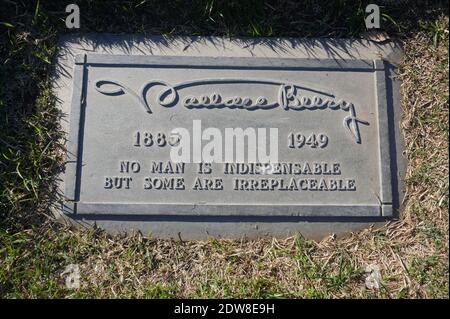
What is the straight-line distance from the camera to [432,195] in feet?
8.82

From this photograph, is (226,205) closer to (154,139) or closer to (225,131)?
(225,131)

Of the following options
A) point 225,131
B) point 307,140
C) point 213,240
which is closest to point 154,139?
point 225,131

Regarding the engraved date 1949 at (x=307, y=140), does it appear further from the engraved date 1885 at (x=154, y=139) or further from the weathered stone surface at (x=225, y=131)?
the engraved date 1885 at (x=154, y=139)

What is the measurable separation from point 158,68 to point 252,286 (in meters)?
1.38

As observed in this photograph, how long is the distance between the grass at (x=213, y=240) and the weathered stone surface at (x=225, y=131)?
10 cm

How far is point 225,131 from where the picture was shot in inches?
106

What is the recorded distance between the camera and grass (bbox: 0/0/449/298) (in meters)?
2.55

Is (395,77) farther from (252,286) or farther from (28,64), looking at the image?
(28,64)
